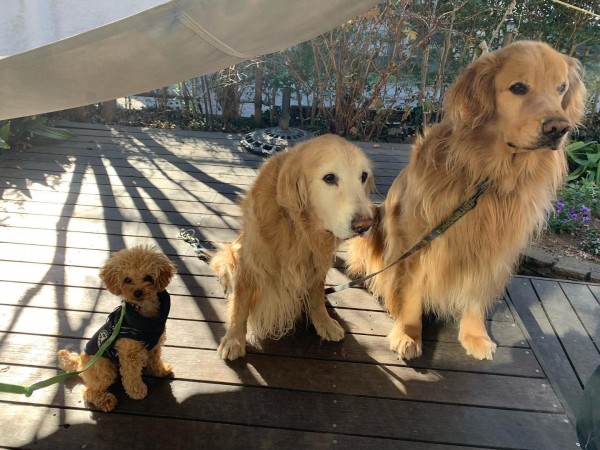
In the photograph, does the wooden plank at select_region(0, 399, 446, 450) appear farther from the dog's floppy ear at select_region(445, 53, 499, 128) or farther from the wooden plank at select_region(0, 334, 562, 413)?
the dog's floppy ear at select_region(445, 53, 499, 128)

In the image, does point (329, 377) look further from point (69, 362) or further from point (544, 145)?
point (544, 145)

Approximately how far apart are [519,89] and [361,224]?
2.89 feet

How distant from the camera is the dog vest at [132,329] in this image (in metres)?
1.75

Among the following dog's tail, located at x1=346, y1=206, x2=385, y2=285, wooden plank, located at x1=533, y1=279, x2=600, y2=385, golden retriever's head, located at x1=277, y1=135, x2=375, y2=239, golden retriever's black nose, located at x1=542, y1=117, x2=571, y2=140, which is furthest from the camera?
dog's tail, located at x1=346, y1=206, x2=385, y2=285

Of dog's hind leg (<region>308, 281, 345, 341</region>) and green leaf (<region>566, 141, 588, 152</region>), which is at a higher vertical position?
green leaf (<region>566, 141, 588, 152</region>)

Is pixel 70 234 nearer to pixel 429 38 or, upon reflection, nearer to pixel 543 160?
pixel 543 160

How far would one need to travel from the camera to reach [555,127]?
1661 millimetres

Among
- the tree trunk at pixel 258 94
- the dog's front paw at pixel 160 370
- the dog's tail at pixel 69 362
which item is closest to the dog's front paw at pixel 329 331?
the dog's front paw at pixel 160 370

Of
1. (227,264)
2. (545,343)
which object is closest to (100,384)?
(227,264)

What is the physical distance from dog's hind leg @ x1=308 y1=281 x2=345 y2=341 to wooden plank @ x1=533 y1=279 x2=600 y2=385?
4.22 ft

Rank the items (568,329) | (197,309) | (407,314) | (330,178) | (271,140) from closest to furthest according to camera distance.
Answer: (330,178), (407,314), (197,309), (568,329), (271,140)

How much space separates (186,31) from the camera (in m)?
1.51

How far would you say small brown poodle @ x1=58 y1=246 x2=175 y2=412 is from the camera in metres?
1.70

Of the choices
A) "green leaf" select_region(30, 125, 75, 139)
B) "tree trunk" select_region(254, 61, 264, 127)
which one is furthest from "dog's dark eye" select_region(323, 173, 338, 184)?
"tree trunk" select_region(254, 61, 264, 127)
